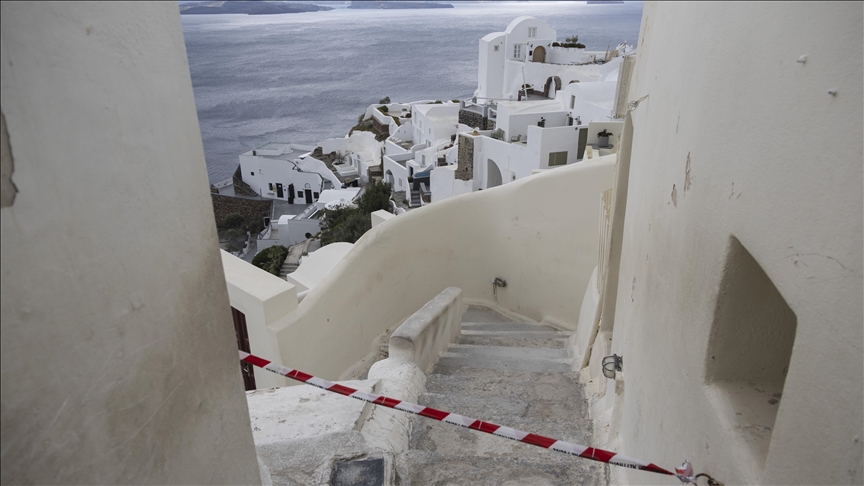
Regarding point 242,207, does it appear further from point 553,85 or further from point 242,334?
point 242,334

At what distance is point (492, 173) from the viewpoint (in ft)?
75.5

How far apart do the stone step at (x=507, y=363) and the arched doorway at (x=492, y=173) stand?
16686 millimetres

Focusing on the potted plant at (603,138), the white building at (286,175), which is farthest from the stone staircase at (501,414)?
the white building at (286,175)

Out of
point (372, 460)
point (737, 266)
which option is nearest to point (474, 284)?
point (372, 460)

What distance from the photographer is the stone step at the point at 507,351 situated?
634cm

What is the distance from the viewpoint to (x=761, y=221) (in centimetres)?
191

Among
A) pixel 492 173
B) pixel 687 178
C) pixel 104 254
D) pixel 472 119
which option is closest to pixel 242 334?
pixel 104 254

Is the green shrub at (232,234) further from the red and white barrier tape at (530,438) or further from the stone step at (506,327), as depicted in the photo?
the red and white barrier tape at (530,438)

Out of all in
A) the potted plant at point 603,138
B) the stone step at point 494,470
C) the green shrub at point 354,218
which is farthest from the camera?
the green shrub at point 354,218

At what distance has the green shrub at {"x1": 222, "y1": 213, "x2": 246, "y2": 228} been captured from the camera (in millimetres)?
39562

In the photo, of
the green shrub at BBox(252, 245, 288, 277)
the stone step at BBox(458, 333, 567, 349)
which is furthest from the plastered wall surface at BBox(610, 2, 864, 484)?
the green shrub at BBox(252, 245, 288, 277)

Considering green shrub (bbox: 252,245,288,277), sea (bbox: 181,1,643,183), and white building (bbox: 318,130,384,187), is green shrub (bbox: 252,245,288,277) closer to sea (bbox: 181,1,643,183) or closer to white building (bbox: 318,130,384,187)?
white building (bbox: 318,130,384,187)

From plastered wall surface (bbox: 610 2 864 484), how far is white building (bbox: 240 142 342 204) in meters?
37.6

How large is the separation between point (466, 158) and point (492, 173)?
3.73 ft
